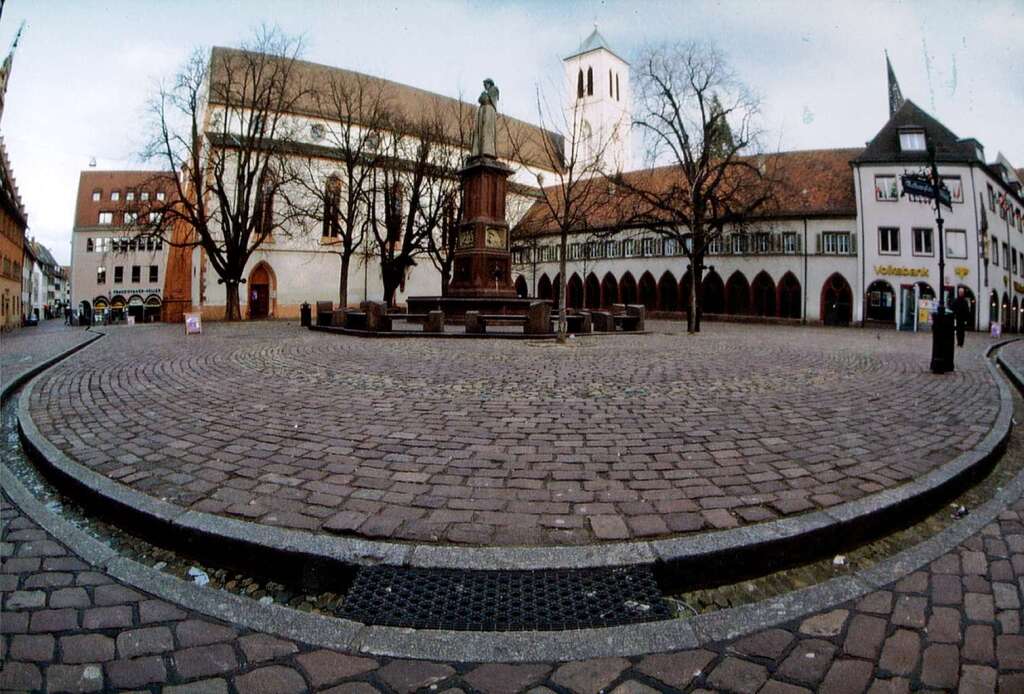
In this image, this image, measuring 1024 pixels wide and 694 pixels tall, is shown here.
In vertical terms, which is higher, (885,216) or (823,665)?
(885,216)

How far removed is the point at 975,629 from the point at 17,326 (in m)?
49.5

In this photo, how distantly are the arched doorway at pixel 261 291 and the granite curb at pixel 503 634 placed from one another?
42.3 m

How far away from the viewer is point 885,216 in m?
35.9

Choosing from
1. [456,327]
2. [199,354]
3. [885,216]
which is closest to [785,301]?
[885,216]

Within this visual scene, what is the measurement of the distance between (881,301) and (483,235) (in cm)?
2944

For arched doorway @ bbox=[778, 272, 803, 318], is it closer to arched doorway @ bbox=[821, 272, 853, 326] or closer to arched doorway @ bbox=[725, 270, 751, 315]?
arched doorway @ bbox=[821, 272, 853, 326]

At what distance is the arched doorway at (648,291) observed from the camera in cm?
4569

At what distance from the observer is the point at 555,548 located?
2896 millimetres

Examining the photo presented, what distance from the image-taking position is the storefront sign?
35.2 meters

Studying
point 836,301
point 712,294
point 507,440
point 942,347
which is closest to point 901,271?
point 836,301

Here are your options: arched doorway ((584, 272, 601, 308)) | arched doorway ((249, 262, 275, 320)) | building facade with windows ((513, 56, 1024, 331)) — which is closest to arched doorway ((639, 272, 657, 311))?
building facade with windows ((513, 56, 1024, 331))

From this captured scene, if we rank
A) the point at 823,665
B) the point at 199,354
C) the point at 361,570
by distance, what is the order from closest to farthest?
the point at 823,665
the point at 361,570
the point at 199,354

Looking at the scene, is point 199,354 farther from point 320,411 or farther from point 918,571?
point 918,571

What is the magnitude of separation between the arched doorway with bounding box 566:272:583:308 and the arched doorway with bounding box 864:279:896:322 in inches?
881
